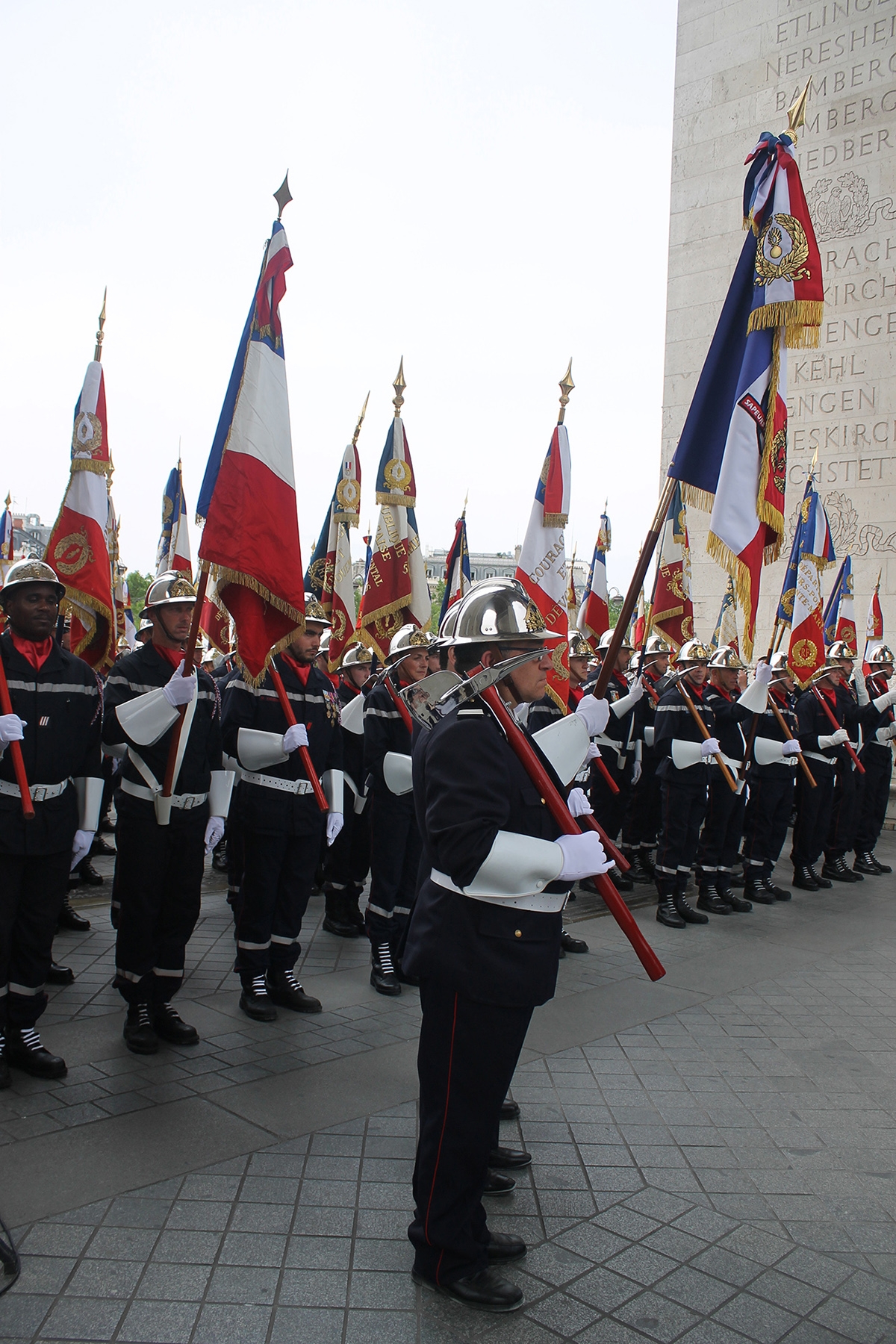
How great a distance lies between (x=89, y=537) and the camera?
20.2ft

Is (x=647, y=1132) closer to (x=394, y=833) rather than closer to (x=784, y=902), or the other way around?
(x=394, y=833)

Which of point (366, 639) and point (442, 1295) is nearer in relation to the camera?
point (442, 1295)

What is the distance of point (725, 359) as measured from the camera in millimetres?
5195

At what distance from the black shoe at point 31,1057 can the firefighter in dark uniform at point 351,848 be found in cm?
324


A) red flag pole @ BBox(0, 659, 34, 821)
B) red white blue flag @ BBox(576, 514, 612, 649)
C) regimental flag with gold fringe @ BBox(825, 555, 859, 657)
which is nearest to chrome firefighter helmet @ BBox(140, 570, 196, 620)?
red flag pole @ BBox(0, 659, 34, 821)

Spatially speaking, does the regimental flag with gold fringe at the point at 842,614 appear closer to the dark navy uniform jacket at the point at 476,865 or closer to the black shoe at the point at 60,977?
the black shoe at the point at 60,977

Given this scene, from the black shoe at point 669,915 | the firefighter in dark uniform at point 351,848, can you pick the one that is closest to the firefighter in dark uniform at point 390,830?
the firefighter in dark uniform at point 351,848

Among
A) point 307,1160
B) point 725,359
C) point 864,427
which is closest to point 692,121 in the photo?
point 864,427

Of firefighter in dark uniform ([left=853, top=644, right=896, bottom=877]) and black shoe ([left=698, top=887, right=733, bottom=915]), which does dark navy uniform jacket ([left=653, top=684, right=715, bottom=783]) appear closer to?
black shoe ([left=698, top=887, right=733, bottom=915])

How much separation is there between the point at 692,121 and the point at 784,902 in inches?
745

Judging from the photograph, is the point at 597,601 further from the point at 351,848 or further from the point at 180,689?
the point at 180,689

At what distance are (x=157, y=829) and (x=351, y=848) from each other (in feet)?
10.1

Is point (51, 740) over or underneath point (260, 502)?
underneath

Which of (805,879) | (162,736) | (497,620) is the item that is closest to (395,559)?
(162,736)
